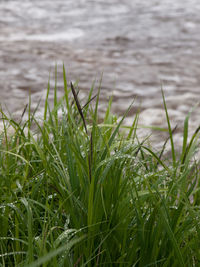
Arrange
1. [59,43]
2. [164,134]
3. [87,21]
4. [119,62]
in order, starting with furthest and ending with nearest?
[87,21] < [59,43] < [119,62] < [164,134]

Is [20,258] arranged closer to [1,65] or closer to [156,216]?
[156,216]

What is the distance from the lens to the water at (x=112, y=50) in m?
3.58

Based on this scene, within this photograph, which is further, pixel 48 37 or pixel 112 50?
pixel 48 37

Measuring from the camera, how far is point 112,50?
4.86 m

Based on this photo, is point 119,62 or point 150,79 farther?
point 119,62

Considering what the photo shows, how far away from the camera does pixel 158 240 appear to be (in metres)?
1.37

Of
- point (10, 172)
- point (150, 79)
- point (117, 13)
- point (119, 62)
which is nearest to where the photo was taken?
point (10, 172)

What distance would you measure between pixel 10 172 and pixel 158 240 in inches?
21.9

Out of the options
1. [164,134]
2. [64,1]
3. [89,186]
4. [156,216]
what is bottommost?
[164,134]

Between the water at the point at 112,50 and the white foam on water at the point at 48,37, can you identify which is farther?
the white foam on water at the point at 48,37

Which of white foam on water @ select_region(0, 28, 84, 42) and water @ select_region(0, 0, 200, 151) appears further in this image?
white foam on water @ select_region(0, 28, 84, 42)

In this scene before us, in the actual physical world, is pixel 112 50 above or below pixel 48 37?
below

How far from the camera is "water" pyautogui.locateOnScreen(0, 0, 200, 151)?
11.7ft

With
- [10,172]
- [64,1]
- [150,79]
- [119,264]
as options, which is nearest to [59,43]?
[150,79]
